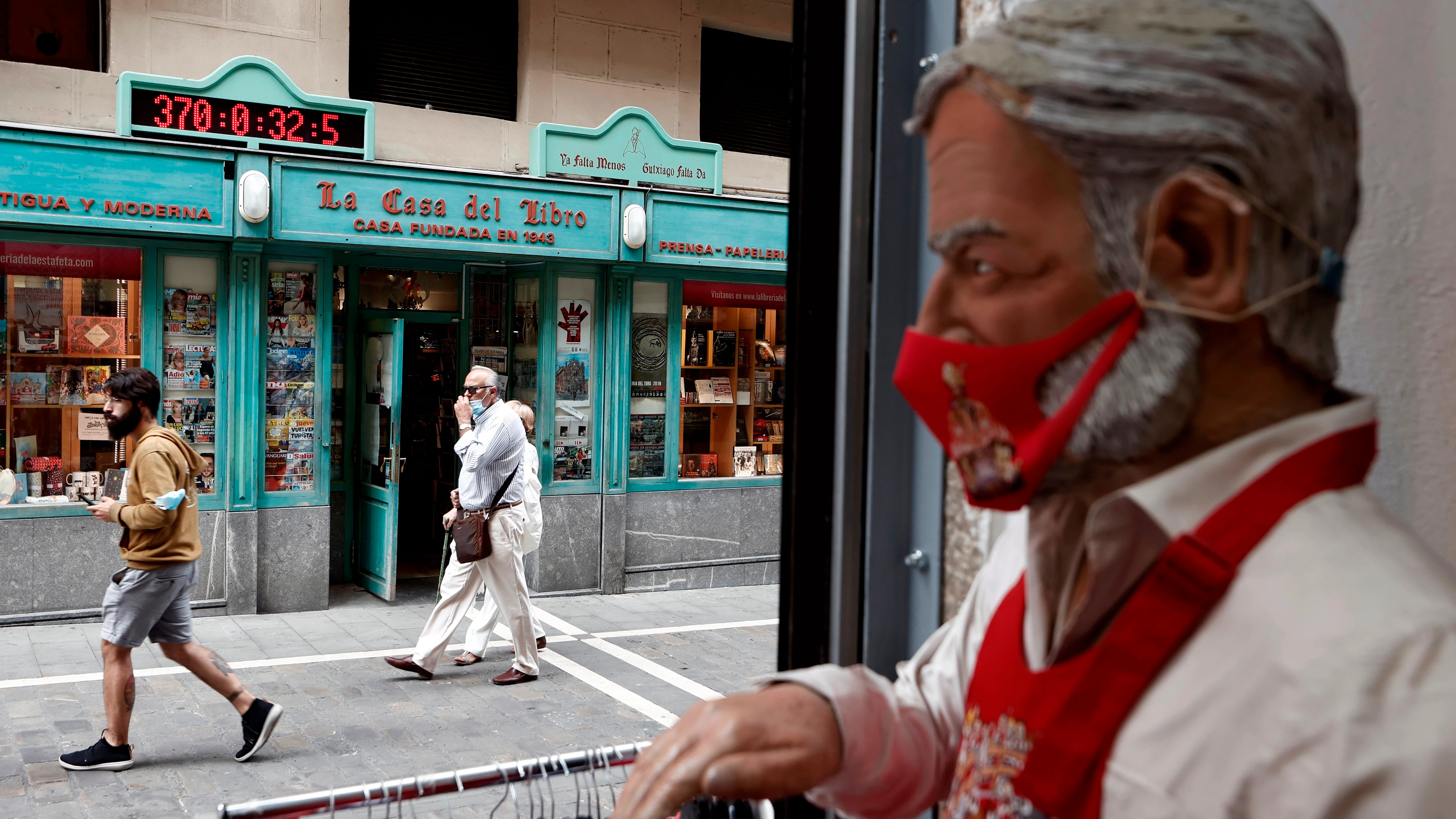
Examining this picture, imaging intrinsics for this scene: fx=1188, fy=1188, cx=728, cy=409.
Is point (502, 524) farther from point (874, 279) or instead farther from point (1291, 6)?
point (1291, 6)

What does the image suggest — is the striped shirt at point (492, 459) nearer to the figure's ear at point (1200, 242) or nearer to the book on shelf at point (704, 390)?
the book on shelf at point (704, 390)

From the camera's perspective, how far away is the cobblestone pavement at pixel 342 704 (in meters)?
5.49

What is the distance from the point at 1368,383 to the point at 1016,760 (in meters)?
0.67

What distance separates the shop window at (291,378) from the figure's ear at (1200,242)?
925 cm

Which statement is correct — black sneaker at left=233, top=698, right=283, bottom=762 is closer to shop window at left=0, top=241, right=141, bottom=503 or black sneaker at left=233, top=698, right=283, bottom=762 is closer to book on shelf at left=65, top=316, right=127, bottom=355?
shop window at left=0, top=241, right=141, bottom=503

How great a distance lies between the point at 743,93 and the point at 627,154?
1892 millimetres

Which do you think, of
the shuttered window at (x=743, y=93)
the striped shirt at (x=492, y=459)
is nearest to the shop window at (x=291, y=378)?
the striped shirt at (x=492, y=459)

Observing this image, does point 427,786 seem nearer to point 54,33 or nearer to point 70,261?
point 70,261

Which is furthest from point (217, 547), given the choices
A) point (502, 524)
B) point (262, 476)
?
point (502, 524)

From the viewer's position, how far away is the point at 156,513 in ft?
18.5

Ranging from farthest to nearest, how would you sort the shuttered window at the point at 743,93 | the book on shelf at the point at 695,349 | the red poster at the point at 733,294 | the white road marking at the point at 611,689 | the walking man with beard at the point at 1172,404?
the shuttered window at the point at 743,93
the book on shelf at the point at 695,349
the red poster at the point at 733,294
the white road marking at the point at 611,689
the walking man with beard at the point at 1172,404

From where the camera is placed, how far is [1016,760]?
3.38 feet

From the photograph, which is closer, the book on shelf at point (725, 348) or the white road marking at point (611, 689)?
the white road marking at point (611, 689)

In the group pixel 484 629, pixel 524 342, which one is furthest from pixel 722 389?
pixel 484 629
